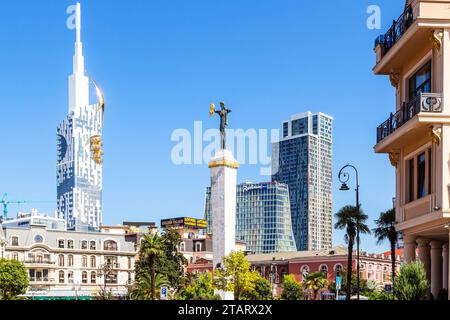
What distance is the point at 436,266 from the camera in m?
32.9

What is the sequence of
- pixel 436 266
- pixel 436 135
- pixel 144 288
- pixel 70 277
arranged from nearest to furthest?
pixel 436 135 < pixel 436 266 < pixel 144 288 < pixel 70 277

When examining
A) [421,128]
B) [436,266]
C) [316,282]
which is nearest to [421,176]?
[421,128]

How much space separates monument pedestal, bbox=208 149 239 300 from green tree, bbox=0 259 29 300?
3684 cm

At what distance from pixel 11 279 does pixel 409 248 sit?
7156cm

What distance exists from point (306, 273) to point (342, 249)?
366 inches

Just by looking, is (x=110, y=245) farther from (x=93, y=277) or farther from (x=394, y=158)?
(x=394, y=158)

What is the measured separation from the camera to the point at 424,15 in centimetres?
2712

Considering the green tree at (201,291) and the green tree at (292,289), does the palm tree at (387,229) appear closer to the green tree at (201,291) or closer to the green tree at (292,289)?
the green tree at (201,291)

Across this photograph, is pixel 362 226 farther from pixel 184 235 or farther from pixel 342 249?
pixel 184 235

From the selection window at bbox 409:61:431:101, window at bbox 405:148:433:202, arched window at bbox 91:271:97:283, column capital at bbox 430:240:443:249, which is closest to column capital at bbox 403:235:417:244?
column capital at bbox 430:240:443:249

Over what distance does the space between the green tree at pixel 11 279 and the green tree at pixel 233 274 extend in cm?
3686

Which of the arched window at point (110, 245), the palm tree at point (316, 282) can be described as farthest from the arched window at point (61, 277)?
the palm tree at point (316, 282)

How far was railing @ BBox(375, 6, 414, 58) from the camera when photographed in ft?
96.6
